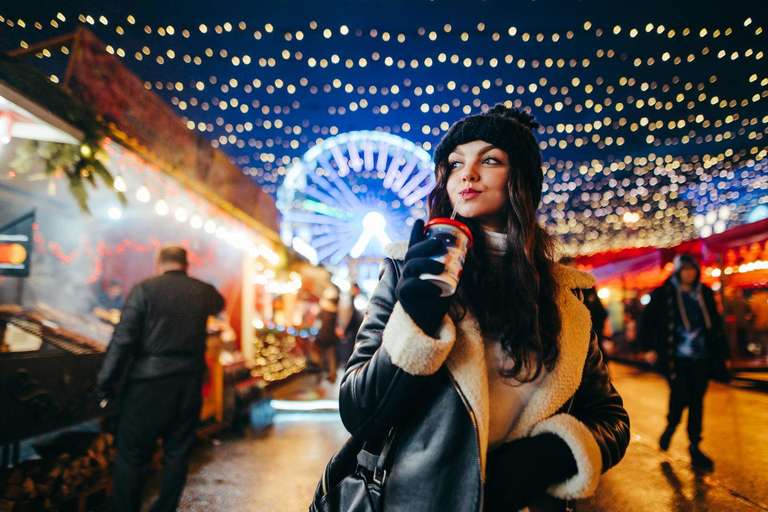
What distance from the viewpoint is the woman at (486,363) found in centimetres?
86

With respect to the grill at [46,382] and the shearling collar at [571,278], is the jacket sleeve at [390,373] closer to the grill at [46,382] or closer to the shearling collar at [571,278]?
the shearling collar at [571,278]

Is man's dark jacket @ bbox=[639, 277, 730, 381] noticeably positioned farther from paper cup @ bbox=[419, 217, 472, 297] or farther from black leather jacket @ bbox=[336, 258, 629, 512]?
paper cup @ bbox=[419, 217, 472, 297]

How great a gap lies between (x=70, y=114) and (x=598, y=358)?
414cm

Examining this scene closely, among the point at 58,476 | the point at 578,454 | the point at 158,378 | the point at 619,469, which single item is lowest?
the point at 619,469

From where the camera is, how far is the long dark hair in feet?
3.33

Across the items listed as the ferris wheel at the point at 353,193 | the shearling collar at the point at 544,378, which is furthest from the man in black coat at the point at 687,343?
the ferris wheel at the point at 353,193

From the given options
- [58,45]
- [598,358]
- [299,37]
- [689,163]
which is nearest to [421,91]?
[299,37]

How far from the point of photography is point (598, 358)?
1.22 metres

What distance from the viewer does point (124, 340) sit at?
2846 millimetres

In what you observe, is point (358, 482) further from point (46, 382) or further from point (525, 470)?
point (46, 382)

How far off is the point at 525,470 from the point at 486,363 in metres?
0.24

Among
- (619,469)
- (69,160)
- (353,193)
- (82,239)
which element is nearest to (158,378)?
(69,160)

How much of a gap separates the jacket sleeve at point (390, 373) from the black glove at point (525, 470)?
0.25 metres

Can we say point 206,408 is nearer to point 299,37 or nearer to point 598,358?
point 598,358
